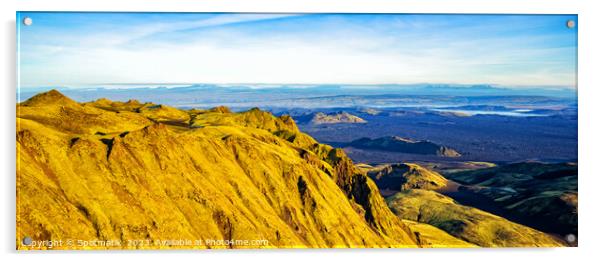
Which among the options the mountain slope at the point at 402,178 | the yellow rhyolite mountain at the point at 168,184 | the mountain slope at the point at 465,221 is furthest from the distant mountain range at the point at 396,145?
the yellow rhyolite mountain at the point at 168,184

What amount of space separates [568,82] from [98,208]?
15.1 metres

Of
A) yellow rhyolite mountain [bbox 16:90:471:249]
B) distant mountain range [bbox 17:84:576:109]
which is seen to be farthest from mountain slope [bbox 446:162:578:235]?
yellow rhyolite mountain [bbox 16:90:471:249]

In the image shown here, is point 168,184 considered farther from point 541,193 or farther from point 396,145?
point 396,145

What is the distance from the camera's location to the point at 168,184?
1708 centimetres

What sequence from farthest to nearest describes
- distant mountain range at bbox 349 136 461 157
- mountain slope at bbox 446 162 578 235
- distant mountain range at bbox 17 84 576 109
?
1. distant mountain range at bbox 349 136 461 157
2. distant mountain range at bbox 17 84 576 109
3. mountain slope at bbox 446 162 578 235

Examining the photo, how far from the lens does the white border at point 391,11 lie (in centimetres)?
1638

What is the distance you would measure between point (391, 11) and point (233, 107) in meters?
6.91

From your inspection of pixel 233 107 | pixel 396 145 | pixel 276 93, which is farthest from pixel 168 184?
pixel 396 145

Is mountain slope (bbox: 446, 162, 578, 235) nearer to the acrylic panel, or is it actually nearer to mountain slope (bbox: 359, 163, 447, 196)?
the acrylic panel

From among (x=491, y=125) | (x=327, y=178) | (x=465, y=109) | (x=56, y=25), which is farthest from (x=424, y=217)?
(x=56, y=25)

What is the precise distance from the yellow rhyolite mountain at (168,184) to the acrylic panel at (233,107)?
4cm

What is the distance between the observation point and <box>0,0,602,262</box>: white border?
16375 mm

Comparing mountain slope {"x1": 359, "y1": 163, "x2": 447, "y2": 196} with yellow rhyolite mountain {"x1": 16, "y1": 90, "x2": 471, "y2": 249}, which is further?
→ mountain slope {"x1": 359, "y1": 163, "x2": 447, "y2": 196}

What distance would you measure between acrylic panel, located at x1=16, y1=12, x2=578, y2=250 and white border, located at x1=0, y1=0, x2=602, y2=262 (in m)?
0.31
